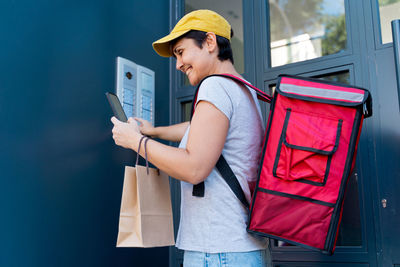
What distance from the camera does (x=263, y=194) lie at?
1331 mm

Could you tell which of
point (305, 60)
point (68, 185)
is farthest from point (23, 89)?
point (305, 60)

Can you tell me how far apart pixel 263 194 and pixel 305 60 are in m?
0.98

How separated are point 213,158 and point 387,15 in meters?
1.22

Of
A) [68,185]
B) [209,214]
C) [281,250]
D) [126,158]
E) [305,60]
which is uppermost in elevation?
[305,60]

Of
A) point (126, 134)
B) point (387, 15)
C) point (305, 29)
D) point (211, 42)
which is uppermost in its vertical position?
point (305, 29)

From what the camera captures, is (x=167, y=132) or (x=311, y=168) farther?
(x=167, y=132)

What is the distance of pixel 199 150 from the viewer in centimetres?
125

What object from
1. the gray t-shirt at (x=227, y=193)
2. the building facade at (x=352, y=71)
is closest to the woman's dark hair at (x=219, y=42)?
the gray t-shirt at (x=227, y=193)

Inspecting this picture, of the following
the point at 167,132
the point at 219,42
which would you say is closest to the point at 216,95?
the point at 219,42

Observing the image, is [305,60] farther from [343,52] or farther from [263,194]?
[263,194]

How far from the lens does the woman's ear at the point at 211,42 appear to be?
4.91 ft

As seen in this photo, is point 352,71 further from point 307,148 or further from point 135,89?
point 135,89

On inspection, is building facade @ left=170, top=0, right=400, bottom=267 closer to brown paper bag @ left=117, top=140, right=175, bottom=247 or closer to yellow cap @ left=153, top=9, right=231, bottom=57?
yellow cap @ left=153, top=9, right=231, bottom=57

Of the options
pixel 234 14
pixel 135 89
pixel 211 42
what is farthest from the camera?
pixel 234 14
